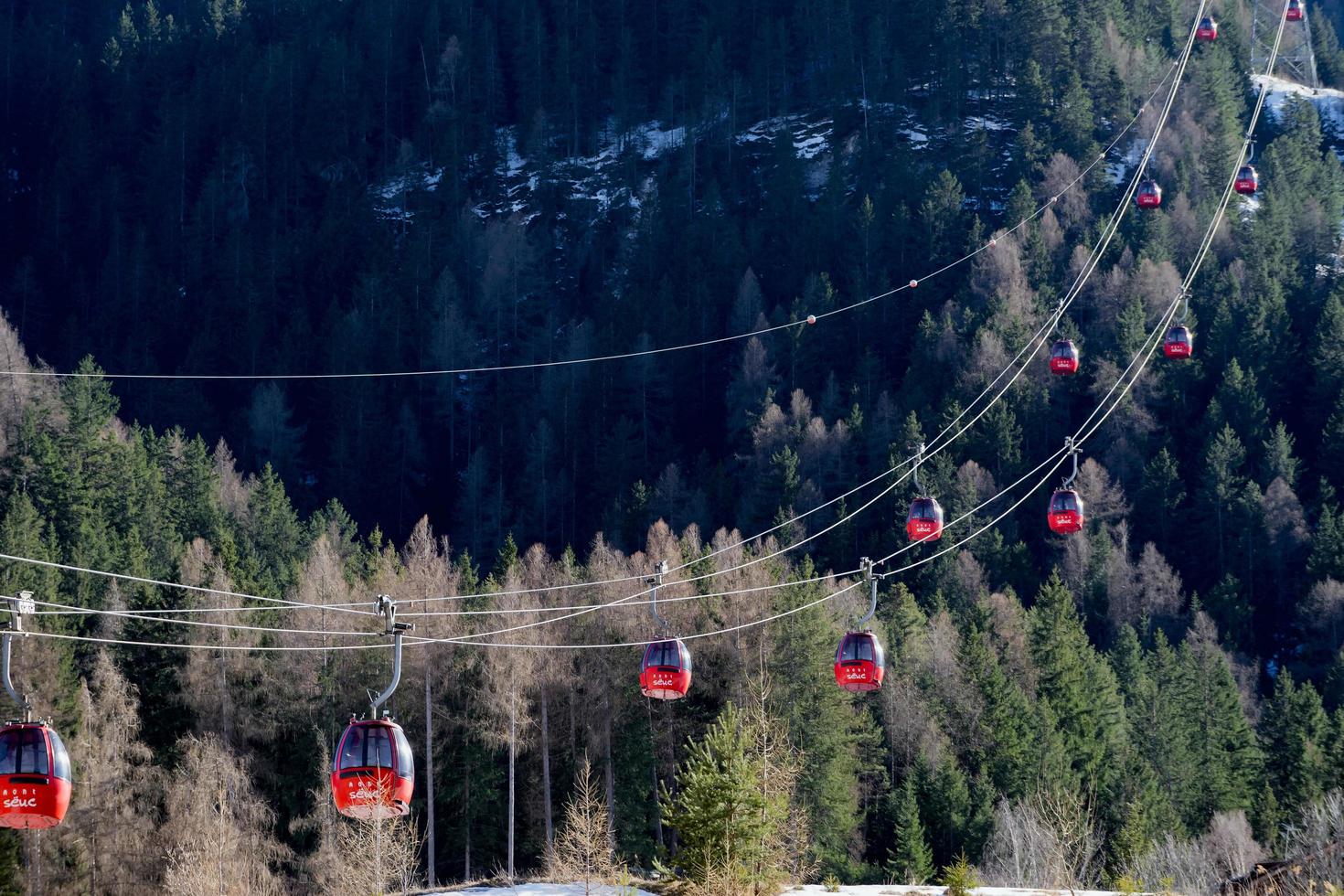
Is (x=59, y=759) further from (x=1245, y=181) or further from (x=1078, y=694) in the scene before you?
(x=1245, y=181)

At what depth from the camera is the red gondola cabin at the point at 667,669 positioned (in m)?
38.0

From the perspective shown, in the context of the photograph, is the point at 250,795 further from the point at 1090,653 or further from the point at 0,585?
the point at 1090,653

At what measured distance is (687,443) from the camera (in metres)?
140

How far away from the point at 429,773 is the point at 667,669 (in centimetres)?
2830

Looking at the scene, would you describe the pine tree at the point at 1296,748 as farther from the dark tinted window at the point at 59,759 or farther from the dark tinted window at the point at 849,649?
the dark tinted window at the point at 59,759

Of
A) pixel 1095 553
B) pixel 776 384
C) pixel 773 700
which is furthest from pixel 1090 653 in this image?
pixel 776 384

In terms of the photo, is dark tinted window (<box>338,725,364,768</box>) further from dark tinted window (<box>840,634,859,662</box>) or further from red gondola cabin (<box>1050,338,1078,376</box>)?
red gondola cabin (<box>1050,338,1078,376</box>)

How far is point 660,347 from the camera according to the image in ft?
488

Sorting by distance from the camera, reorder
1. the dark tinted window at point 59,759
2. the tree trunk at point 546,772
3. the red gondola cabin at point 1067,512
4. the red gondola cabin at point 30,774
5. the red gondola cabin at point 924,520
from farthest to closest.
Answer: the tree trunk at point 546,772 < the red gondola cabin at point 924,520 < the red gondola cabin at point 1067,512 < the dark tinted window at point 59,759 < the red gondola cabin at point 30,774

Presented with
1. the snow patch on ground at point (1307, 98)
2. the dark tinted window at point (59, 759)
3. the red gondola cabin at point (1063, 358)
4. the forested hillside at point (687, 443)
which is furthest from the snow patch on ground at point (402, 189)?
the dark tinted window at point (59, 759)

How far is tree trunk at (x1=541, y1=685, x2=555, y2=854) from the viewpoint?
2564 inches

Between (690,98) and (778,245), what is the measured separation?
31970mm

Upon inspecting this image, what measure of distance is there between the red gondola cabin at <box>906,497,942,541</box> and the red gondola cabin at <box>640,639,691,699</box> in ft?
24.8

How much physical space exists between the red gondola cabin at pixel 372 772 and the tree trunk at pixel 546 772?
37.0 metres
